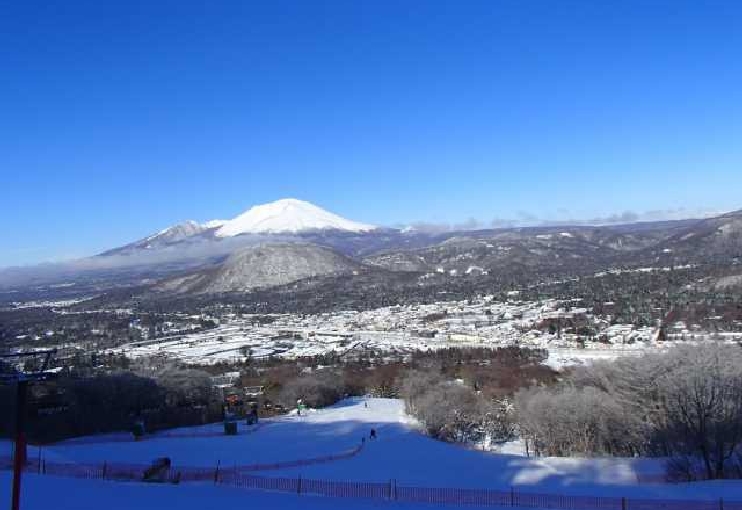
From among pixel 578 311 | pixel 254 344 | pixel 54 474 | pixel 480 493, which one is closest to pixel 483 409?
pixel 480 493

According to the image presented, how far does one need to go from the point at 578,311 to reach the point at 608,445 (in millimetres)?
82921

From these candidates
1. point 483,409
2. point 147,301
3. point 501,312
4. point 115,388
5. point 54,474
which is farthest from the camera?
Result: point 147,301

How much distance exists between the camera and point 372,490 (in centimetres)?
2031

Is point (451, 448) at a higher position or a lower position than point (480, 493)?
lower

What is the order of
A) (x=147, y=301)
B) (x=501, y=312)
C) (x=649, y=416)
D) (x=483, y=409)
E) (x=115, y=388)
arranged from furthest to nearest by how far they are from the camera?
(x=147, y=301), (x=501, y=312), (x=115, y=388), (x=483, y=409), (x=649, y=416)

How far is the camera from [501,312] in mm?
122250

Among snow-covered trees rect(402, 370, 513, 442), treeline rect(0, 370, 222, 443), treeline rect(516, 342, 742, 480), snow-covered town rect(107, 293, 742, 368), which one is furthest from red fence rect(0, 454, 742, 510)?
snow-covered town rect(107, 293, 742, 368)

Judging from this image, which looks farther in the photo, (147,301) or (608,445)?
(147,301)

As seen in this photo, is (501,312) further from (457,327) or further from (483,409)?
(483,409)

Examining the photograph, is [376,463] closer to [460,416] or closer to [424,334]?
[460,416]

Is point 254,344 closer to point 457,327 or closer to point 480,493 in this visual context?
point 457,327

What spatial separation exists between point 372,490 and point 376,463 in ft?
24.0

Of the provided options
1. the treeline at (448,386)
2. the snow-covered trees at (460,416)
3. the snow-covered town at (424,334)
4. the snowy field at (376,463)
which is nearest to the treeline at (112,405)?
the snowy field at (376,463)

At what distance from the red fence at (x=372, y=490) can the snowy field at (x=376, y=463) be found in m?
1.59
